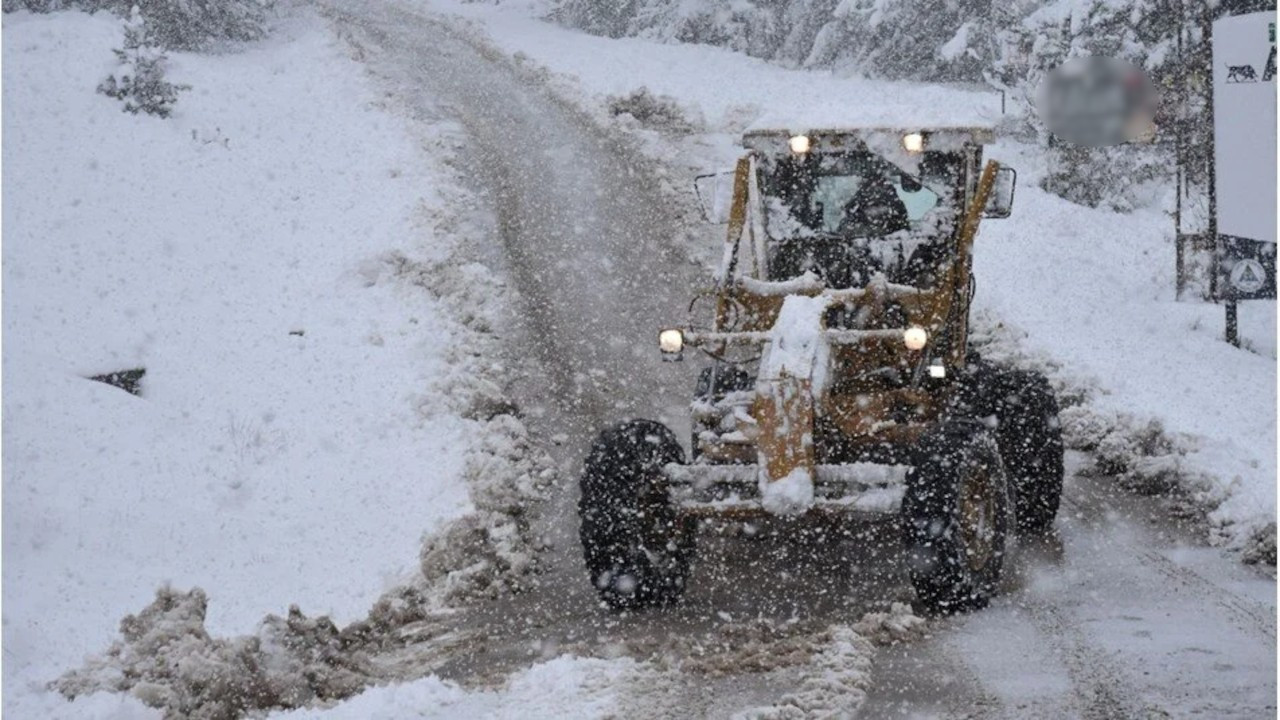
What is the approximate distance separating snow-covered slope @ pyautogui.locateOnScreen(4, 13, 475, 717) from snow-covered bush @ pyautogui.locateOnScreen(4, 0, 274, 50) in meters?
1.96

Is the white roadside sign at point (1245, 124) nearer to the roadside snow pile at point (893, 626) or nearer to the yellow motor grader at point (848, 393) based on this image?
the yellow motor grader at point (848, 393)

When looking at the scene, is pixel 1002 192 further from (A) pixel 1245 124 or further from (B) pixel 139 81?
(B) pixel 139 81

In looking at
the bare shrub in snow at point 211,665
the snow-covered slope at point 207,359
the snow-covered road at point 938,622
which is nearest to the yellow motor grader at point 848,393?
the snow-covered road at point 938,622

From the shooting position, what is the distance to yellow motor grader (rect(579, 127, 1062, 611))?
6293mm

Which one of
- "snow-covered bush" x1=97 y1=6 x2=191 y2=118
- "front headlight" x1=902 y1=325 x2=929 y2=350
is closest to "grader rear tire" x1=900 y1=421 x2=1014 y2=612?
"front headlight" x1=902 y1=325 x2=929 y2=350

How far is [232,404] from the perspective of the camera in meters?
10.8

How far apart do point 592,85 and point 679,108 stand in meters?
3.29

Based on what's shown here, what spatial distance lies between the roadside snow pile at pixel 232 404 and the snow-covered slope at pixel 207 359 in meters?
0.03

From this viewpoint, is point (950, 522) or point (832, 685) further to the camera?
point (950, 522)

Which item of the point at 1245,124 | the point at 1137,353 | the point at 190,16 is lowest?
the point at 1137,353

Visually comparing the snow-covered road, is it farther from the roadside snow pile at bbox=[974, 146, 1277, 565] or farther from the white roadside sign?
the white roadside sign

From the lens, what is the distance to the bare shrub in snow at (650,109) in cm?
2070

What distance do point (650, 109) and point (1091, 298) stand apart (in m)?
9.63

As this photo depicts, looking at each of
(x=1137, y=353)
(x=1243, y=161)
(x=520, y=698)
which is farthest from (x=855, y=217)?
(x=1243, y=161)
